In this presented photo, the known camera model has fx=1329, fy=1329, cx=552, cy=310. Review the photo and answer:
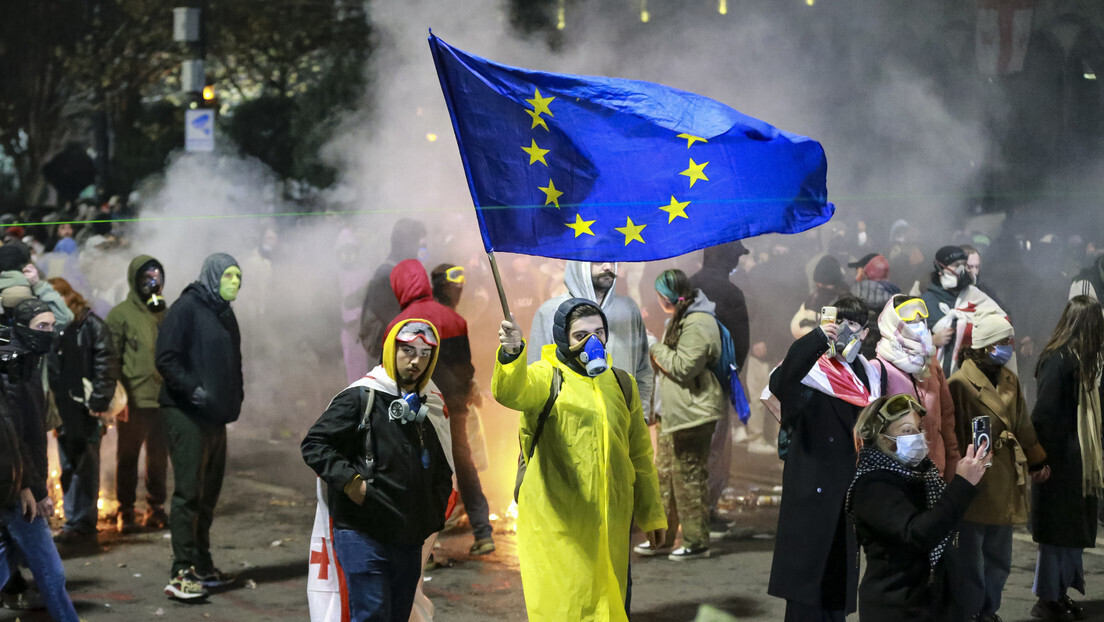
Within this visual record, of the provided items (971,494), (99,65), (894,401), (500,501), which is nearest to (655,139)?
(894,401)

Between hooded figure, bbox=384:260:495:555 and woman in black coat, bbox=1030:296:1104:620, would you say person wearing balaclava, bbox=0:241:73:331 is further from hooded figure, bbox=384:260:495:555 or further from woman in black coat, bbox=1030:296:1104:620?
woman in black coat, bbox=1030:296:1104:620

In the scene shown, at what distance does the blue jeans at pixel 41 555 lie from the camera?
5.23 metres

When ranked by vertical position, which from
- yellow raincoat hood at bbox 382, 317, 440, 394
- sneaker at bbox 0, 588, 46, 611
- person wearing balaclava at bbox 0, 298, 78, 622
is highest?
yellow raincoat hood at bbox 382, 317, 440, 394

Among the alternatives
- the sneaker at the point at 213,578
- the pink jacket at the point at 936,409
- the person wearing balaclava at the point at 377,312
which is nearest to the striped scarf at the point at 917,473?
the pink jacket at the point at 936,409

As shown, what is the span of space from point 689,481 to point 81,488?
3634 millimetres

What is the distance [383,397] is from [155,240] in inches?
432

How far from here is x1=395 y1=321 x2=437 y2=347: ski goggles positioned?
4.72 m

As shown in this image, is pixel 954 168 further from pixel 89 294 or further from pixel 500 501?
pixel 89 294

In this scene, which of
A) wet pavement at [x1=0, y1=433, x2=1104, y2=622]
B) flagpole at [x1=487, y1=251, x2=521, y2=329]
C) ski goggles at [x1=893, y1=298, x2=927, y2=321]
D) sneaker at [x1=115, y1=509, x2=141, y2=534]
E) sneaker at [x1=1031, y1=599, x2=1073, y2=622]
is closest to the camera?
flagpole at [x1=487, y1=251, x2=521, y2=329]

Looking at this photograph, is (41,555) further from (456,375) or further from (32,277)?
(32,277)

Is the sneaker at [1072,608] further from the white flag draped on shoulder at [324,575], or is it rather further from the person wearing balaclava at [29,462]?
the person wearing balaclava at [29,462]

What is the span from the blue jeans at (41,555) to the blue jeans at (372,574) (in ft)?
4.47

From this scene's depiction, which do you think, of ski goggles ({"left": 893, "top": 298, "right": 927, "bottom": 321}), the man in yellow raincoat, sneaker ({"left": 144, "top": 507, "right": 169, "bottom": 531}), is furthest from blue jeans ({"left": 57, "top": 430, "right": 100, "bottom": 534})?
ski goggles ({"left": 893, "top": 298, "right": 927, "bottom": 321})

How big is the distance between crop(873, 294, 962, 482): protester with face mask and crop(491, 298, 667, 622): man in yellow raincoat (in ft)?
5.23
